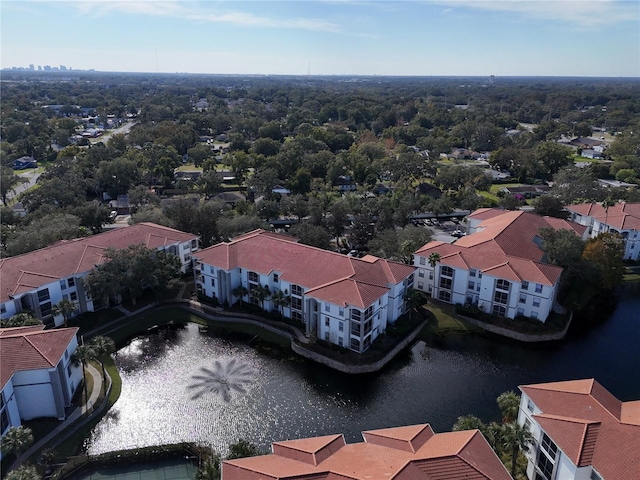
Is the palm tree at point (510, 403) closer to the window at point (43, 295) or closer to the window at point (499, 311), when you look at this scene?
the window at point (499, 311)

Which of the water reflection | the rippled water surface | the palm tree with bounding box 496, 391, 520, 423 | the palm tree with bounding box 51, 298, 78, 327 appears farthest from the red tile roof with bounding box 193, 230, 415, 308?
the palm tree with bounding box 496, 391, 520, 423

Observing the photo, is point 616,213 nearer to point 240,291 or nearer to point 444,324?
point 444,324

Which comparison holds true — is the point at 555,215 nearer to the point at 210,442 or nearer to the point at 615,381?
the point at 615,381

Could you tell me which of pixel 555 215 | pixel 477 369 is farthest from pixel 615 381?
pixel 555 215

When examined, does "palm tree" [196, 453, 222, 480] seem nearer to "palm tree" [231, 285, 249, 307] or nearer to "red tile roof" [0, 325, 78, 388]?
"red tile roof" [0, 325, 78, 388]

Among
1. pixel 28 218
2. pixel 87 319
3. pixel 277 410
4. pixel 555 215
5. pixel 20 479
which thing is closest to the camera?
pixel 20 479
